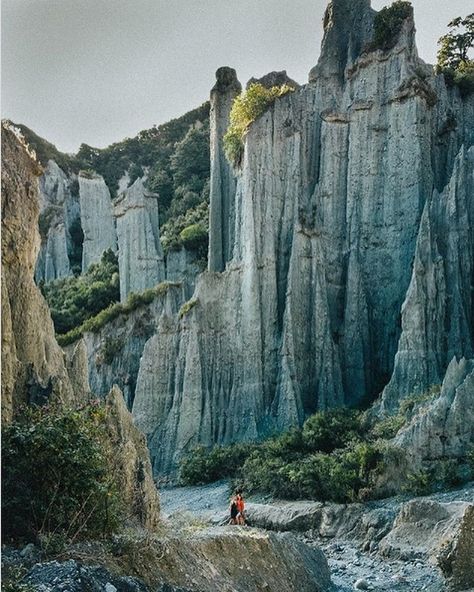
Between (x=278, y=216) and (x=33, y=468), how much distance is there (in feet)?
78.7

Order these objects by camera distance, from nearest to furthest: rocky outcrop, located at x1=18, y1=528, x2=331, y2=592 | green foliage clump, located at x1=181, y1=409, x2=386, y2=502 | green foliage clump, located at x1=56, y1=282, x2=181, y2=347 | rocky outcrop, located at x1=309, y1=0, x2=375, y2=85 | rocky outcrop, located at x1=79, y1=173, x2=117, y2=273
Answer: rocky outcrop, located at x1=18, y1=528, x2=331, y2=592 < green foliage clump, located at x1=181, y1=409, x2=386, y2=502 < rocky outcrop, located at x1=309, y1=0, x2=375, y2=85 < green foliage clump, located at x1=56, y1=282, x2=181, y2=347 < rocky outcrop, located at x1=79, y1=173, x2=117, y2=273

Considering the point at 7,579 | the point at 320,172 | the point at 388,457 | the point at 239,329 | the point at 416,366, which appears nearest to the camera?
the point at 7,579

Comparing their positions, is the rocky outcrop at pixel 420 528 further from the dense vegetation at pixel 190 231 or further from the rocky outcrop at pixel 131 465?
the dense vegetation at pixel 190 231

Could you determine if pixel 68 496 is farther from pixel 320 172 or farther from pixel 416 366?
pixel 320 172

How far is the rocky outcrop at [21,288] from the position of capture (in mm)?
10367

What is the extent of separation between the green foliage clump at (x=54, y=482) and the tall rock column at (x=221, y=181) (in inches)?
1022

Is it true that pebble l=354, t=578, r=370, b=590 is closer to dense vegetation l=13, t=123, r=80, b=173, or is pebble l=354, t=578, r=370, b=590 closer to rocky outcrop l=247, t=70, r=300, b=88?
rocky outcrop l=247, t=70, r=300, b=88

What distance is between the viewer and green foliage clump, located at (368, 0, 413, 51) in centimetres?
3319

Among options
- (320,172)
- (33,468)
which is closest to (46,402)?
(33,468)

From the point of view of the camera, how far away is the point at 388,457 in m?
20.0

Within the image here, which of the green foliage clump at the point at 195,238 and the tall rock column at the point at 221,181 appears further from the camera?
the green foliage clump at the point at 195,238

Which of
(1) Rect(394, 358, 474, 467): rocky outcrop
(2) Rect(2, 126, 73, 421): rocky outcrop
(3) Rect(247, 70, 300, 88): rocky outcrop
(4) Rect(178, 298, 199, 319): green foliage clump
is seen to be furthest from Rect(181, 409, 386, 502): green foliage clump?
(3) Rect(247, 70, 300, 88): rocky outcrop

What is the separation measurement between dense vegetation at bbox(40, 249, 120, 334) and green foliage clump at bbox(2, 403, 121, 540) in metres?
31.7

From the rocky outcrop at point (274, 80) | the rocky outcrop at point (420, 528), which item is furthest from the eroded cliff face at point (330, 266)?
Result: the rocky outcrop at point (420, 528)
